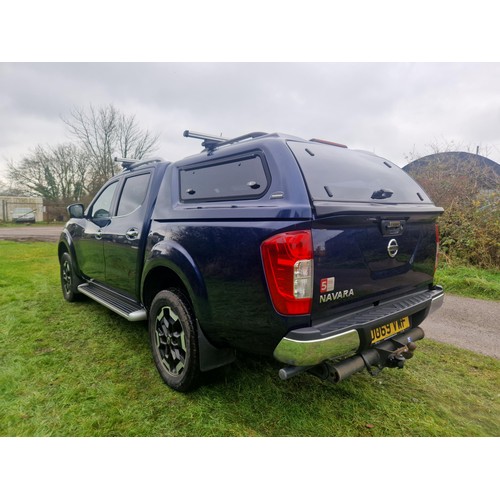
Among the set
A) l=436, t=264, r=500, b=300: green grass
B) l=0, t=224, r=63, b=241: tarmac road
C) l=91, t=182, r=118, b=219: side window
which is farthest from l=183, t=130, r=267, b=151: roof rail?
l=0, t=224, r=63, b=241: tarmac road

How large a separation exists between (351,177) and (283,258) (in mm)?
986

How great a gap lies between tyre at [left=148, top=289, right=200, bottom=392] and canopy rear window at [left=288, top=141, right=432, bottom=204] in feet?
4.44

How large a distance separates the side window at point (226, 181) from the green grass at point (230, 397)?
1463mm

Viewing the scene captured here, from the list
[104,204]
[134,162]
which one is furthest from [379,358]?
[104,204]

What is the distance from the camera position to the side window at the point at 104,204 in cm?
415

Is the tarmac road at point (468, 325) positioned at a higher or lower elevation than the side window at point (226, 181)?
lower

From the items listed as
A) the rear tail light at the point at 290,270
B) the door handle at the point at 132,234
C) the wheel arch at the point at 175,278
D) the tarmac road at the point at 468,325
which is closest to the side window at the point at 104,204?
the door handle at the point at 132,234

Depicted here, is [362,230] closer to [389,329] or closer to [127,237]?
[389,329]

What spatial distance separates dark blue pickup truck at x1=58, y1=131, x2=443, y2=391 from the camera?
1915 mm

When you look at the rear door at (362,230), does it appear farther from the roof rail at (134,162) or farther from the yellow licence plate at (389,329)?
the roof rail at (134,162)

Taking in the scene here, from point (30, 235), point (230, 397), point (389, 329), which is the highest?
point (389, 329)

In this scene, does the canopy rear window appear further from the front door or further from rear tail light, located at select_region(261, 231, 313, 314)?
the front door

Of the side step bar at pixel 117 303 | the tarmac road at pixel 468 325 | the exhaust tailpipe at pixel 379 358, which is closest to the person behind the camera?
the exhaust tailpipe at pixel 379 358

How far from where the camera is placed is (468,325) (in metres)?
4.37
